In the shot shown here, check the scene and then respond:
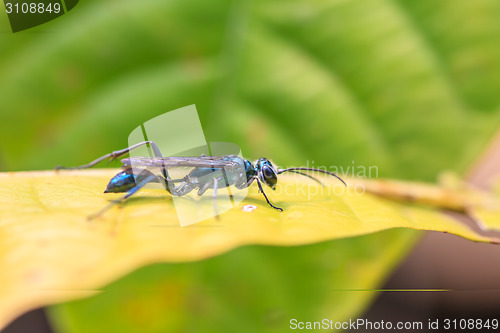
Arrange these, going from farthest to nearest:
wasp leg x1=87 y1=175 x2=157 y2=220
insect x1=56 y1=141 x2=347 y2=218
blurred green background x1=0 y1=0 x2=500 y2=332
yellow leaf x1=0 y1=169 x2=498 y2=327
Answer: blurred green background x1=0 y1=0 x2=500 y2=332 → insect x1=56 y1=141 x2=347 y2=218 → wasp leg x1=87 y1=175 x2=157 y2=220 → yellow leaf x1=0 y1=169 x2=498 y2=327

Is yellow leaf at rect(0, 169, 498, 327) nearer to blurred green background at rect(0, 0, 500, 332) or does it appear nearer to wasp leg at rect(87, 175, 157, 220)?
wasp leg at rect(87, 175, 157, 220)

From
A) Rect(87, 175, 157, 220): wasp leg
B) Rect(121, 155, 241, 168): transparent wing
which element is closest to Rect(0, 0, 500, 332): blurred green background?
Rect(121, 155, 241, 168): transparent wing

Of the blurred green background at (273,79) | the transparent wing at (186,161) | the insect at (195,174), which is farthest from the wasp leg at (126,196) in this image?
the blurred green background at (273,79)

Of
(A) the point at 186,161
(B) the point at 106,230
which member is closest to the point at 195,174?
(A) the point at 186,161

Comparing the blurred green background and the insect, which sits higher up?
the blurred green background

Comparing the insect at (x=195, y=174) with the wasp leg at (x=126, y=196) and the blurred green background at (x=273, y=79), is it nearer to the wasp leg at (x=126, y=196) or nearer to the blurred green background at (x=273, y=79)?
the wasp leg at (x=126, y=196)

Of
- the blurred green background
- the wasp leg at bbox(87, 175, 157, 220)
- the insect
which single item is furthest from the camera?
the blurred green background
